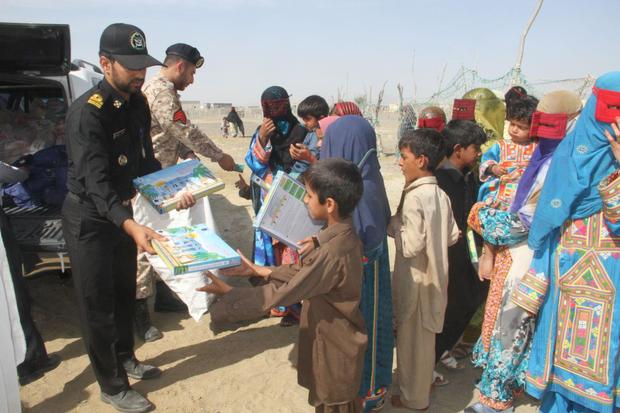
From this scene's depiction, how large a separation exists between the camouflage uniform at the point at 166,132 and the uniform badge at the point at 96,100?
3.70 feet

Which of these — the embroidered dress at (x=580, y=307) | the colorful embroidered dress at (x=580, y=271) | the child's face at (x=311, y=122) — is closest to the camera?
the colorful embroidered dress at (x=580, y=271)

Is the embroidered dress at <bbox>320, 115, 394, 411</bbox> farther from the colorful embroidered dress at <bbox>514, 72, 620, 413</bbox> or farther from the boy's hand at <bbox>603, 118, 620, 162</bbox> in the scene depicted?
the boy's hand at <bbox>603, 118, 620, 162</bbox>

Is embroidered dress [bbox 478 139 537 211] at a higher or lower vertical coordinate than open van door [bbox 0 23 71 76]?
lower

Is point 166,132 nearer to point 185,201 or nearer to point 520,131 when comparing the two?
point 185,201

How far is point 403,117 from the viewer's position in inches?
570

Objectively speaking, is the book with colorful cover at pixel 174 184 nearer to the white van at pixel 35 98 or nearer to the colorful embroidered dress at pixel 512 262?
the white van at pixel 35 98

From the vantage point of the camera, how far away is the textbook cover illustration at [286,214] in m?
2.45

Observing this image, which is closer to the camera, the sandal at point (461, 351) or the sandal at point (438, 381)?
the sandal at point (438, 381)

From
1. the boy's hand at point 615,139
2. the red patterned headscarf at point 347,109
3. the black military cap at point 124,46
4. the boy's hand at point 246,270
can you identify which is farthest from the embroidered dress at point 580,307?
the black military cap at point 124,46

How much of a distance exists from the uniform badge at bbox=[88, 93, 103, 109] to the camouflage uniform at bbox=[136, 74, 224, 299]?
113 centimetres

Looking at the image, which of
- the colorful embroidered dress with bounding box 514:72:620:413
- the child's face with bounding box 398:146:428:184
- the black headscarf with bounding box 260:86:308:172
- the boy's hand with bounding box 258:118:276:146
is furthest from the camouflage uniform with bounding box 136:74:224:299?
the colorful embroidered dress with bounding box 514:72:620:413

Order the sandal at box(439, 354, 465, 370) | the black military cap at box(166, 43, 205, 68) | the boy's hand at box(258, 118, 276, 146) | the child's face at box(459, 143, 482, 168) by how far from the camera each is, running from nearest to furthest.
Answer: the child's face at box(459, 143, 482, 168), the sandal at box(439, 354, 465, 370), the black military cap at box(166, 43, 205, 68), the boy's hand at box(258, 118, 276, 146)

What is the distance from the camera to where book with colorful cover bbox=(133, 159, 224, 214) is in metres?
2.72

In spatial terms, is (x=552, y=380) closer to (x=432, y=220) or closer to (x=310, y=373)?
(x=432, y=220)
